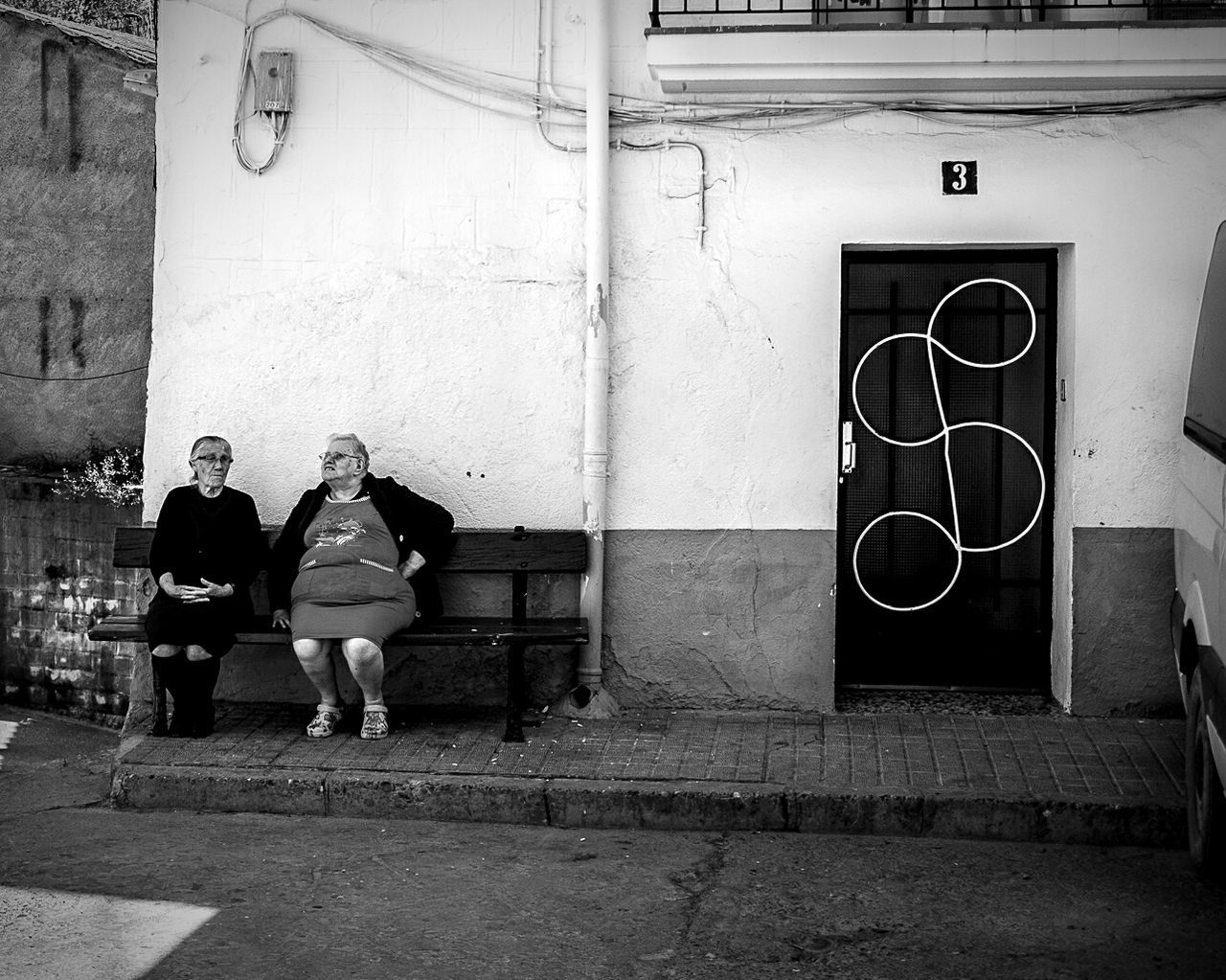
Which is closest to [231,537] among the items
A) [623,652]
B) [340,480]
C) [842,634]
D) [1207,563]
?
[340,480]

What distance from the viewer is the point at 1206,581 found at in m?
4.98

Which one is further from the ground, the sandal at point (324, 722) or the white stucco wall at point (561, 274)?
the white stucco wall at point (561, 274)

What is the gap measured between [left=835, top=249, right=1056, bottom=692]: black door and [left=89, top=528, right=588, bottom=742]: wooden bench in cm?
150

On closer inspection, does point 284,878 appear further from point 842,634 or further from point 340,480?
point 842,634

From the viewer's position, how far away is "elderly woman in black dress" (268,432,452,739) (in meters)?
6.57

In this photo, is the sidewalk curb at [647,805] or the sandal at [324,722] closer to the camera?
the sidewalk curb at [647,805]

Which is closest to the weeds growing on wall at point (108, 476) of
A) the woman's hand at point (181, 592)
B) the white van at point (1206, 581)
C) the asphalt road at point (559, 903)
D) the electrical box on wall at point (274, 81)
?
the woman's hand at point (181, 592)

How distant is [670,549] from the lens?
7.10 metres

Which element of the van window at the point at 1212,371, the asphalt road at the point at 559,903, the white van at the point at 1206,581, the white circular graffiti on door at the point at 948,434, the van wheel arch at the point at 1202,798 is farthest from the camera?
the white circular graffiti on door at the point at 948,434

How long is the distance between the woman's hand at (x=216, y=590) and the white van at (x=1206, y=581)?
4.11 m

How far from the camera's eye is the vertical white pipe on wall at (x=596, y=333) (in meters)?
6.89

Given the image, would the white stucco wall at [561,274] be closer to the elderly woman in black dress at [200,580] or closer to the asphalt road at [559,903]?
the elderly woman in black dress at [200,580]

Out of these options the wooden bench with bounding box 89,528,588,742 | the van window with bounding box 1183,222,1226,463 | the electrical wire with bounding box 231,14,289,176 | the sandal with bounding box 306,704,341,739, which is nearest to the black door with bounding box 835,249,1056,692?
the van window with bounding box 1183,222,1226,463

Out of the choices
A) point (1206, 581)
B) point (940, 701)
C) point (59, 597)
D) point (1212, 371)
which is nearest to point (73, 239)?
point (59, 597)
